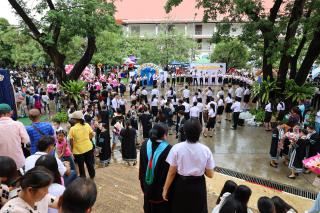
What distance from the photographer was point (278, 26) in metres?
13.3

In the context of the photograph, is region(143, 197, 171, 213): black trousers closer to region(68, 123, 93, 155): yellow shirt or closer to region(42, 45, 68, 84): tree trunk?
region(68, 123, 93, 155): yellow shirt

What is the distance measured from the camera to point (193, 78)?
25047mm

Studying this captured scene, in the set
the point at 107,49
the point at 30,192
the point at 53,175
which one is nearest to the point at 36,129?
the point at 53,175

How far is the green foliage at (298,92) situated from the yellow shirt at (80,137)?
10.3 m

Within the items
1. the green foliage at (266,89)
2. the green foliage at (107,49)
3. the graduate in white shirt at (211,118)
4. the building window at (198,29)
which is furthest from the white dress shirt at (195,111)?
the building window at (198,29)

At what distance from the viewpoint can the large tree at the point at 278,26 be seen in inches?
483

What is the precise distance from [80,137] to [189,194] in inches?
114

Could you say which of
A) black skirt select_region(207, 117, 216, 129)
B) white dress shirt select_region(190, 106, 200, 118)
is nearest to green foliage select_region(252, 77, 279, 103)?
black skirt select_region(207, 117, 216, 129)

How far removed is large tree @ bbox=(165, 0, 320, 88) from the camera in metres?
12.3

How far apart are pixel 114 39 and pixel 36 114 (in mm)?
19569

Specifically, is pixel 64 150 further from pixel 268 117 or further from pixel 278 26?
pixel 278 26

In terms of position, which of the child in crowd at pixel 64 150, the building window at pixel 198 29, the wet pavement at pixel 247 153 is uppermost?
the building window at pixel 198 29

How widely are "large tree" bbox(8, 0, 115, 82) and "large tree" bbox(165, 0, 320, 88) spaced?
3348 millimetres

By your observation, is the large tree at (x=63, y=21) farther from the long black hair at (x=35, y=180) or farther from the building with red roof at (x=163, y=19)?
the building with red roof at (x=163, y=19)
